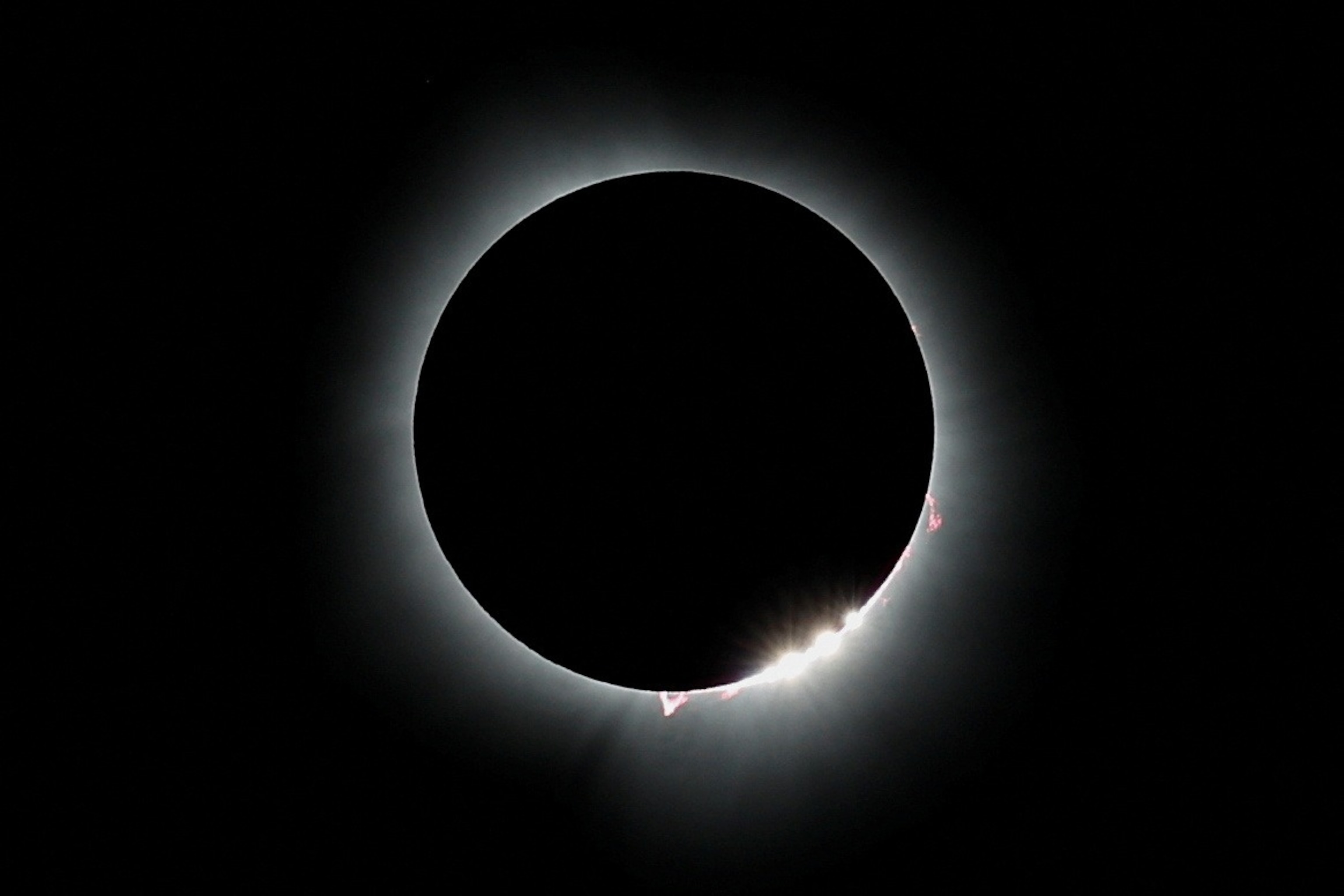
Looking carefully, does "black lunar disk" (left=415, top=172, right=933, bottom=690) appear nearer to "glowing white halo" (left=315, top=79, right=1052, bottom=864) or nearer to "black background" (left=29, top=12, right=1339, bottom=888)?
"glowing white halo" (left=315, top=79, right=1052, bottom=864)

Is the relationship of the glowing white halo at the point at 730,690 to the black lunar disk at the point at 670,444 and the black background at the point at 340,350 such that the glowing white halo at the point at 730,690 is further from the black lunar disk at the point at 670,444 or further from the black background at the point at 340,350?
the black lunar disk at the point at 670,444

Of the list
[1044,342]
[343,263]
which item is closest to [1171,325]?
[1044,342]

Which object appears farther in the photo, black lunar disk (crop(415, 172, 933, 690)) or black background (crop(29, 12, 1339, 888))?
black background (crop(29, 12, 1339, 888))

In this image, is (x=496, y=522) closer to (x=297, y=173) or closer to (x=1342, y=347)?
(x=297, y=173)

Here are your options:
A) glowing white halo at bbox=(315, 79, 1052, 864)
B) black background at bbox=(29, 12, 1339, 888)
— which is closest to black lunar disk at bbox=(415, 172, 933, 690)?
glowing white halo at bbox=(315, 79, 1052, 864)

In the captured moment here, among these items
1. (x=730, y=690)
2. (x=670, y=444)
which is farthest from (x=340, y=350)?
(x=730, y=690)

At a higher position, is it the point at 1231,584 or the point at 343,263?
the point at 343,263
